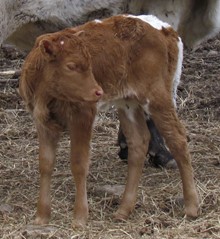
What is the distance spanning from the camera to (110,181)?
540cm

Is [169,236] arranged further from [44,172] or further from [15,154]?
[15,154]

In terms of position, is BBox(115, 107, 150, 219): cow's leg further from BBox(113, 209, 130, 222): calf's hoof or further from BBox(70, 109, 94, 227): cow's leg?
BBox(70, 109, 94, 227): cow's leg

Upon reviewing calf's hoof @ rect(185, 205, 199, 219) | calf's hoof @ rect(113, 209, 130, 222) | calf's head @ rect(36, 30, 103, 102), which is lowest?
calf's hoof @ rect(113, 209, 130, 222)

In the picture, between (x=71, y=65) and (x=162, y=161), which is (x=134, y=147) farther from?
(x=162, y=161)

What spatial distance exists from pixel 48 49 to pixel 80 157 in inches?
23.2

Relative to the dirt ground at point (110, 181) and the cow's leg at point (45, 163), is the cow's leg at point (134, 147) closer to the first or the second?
the dirt ground at point (110, 181)

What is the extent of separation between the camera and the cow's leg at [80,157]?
4180mm

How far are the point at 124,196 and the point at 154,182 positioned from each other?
2.66 ft

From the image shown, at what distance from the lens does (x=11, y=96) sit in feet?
24.7

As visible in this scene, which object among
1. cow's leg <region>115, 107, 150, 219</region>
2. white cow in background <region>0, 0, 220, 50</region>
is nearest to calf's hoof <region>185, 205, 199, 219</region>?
cow's leg <region>115, 107, 150, 219</region>

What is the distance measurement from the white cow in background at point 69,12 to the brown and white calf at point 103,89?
0.75 metres

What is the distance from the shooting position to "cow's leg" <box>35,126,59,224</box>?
14.0 feet

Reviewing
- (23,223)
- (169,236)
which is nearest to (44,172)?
(23,223)

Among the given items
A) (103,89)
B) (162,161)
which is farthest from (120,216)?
(162,161)
